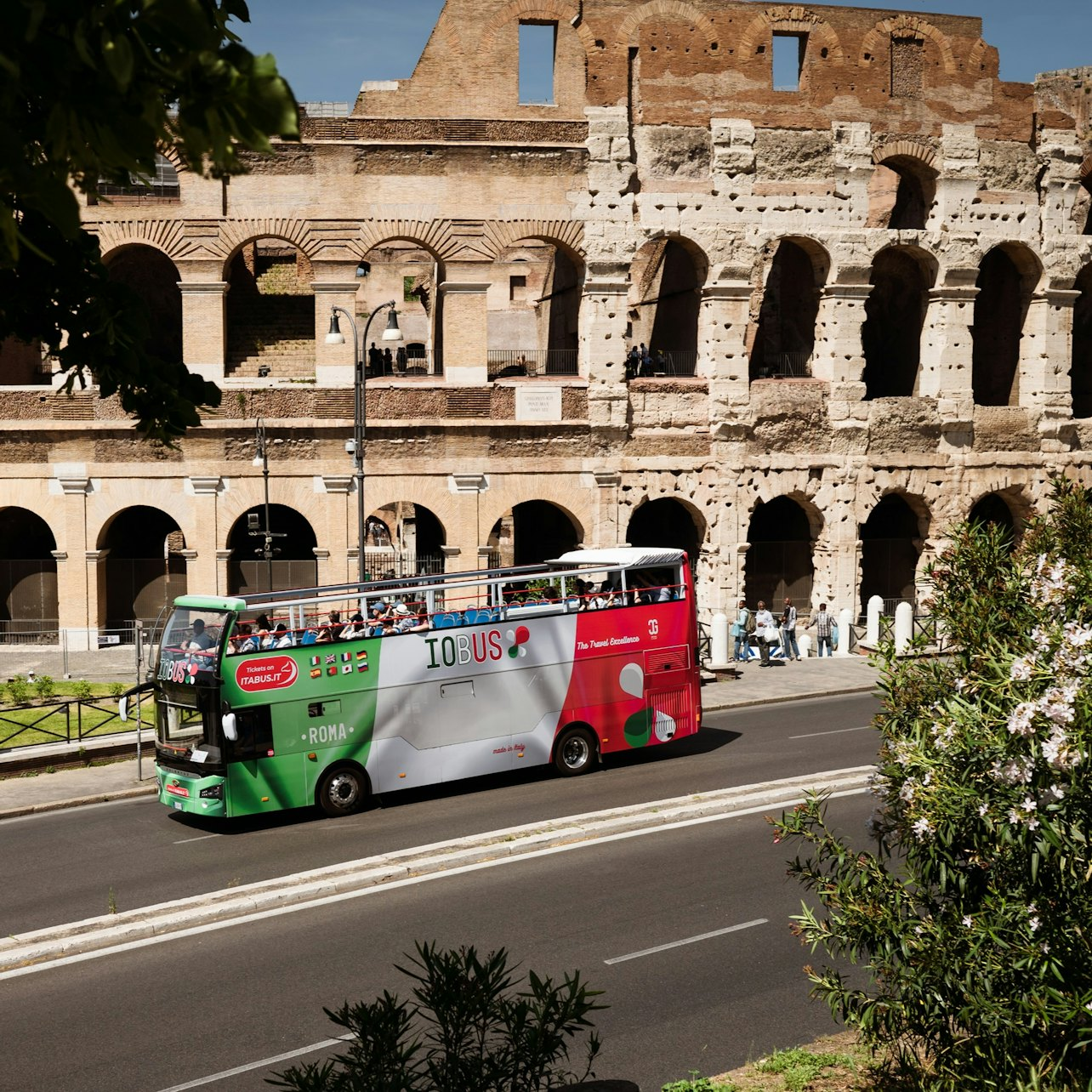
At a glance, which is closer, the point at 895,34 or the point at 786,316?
the point at 895,34

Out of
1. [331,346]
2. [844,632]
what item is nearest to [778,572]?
[844,632]

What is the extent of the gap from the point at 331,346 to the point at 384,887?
18481mm

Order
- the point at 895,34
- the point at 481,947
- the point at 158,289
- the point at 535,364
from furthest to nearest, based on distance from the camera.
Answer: the point at 158,289, the point at 535,364, the point at 895,34, the point at 481,947

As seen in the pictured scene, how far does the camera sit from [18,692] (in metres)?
24.1

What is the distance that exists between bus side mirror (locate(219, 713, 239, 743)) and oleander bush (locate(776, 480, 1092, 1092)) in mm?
10640

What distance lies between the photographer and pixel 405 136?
3109 centimetres

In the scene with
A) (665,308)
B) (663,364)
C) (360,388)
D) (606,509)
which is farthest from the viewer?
(665,308)

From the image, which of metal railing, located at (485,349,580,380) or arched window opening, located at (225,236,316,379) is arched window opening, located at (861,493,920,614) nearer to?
metal railing, located at (485,349,580,380)

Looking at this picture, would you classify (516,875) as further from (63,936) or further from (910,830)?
(910,830)

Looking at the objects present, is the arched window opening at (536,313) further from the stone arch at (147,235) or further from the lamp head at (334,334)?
the stone arch at (147,235)

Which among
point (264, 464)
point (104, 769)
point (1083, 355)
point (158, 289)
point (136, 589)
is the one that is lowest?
point (104, 769)

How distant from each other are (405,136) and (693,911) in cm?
2256

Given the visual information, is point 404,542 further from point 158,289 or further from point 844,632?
point 844,632

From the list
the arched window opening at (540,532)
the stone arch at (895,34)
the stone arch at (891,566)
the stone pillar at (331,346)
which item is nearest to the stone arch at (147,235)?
the stone pillar at (331,346)
